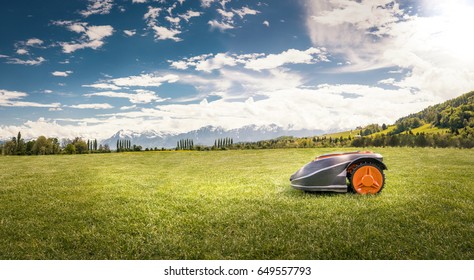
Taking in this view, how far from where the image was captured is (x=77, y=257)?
543 centimetres

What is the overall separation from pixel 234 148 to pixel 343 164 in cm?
3964

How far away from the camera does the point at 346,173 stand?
9.54 meters

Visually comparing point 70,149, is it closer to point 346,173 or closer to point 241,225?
point 346,173

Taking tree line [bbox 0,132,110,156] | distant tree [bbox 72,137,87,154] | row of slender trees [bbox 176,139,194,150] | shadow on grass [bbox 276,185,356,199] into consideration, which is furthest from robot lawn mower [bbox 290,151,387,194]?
row of slender trees [bbox 176,139,194,150]

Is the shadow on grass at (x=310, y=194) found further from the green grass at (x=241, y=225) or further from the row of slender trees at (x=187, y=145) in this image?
the row of slender trees at (x=187, y=145)

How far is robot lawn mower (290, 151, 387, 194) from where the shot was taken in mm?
9359


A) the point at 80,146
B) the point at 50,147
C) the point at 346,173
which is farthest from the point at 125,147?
the point at 346,173

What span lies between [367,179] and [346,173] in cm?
65

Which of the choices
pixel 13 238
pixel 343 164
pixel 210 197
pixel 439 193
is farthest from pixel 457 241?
pixel 13 238

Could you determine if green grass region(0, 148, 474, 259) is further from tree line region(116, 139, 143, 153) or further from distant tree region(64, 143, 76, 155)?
tree line region(116, 139, 143, 153)

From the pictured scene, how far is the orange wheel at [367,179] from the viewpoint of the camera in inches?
372

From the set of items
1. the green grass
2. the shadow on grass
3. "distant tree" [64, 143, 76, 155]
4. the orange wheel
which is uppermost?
"distant tree" [64, 143, 76, 155]

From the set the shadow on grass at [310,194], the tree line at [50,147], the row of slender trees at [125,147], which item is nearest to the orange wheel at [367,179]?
the shadow on grass at [310,194]
